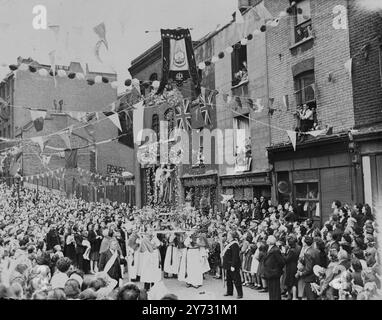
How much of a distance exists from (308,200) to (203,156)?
212 centimetres

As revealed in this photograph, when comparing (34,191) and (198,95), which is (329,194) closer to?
(198,95)

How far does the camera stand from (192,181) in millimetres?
9250

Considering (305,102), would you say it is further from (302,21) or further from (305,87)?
(302,21)

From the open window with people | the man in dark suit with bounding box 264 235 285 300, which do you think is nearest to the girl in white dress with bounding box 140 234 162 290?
the man in dark suit with bounding box 264 235 285 300

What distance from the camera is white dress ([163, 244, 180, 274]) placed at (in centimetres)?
851

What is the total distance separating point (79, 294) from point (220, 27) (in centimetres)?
505

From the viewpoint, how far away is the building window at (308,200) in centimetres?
821

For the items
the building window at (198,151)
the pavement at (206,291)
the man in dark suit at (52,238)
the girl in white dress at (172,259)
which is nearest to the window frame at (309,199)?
the pavement at (206,291)

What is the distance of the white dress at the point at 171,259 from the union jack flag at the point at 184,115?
2.41 m

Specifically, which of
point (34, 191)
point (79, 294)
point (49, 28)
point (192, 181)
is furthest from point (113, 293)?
point (49, 28)

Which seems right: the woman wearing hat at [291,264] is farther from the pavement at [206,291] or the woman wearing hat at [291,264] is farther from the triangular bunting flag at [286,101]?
the triangular bunting flag at [286,101]

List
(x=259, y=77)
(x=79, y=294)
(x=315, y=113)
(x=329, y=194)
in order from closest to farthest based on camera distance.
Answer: (x=79, y=294) < (x=329, y=194) < (x=315, y=113) < (x=259, y=77)

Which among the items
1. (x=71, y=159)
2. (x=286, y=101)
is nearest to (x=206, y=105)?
(x=286, y=101)

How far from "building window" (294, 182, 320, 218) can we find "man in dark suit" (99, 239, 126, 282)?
11.3ft
